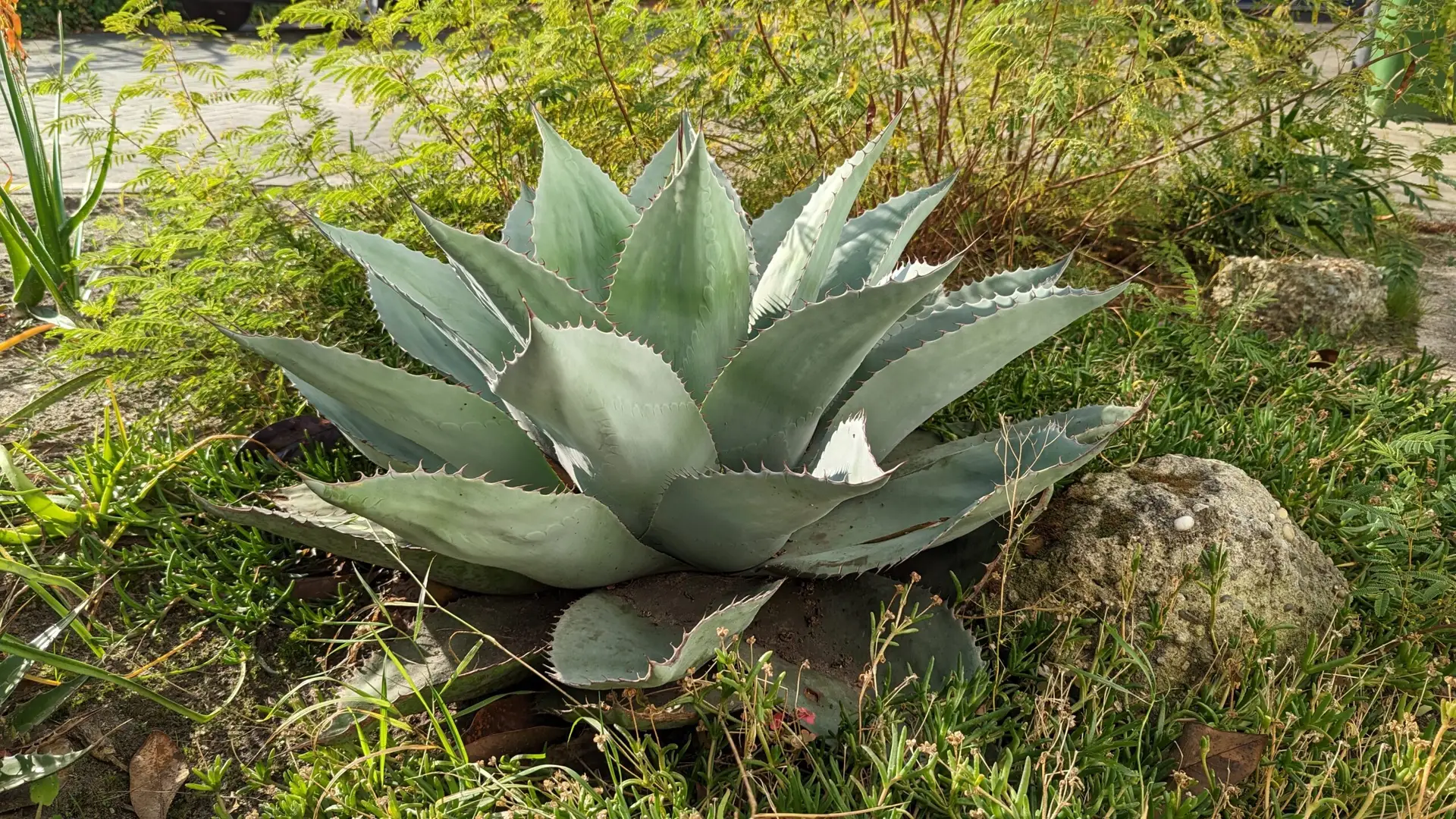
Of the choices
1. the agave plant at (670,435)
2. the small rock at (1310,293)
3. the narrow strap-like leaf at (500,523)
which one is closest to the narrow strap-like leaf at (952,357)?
the agave plant at (670,435)

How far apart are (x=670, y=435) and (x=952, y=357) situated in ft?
1.61

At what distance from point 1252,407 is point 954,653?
145 centimetres

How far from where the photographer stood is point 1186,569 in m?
1.64

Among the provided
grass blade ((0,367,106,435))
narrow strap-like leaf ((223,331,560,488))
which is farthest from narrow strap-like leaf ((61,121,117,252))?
narrow strap-like leaf ((223,331,560,488))

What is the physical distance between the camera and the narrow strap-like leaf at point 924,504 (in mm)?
1553

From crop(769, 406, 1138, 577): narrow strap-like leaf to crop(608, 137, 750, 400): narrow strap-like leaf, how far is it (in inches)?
12.6

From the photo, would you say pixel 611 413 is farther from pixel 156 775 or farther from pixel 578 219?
pixel 156 775

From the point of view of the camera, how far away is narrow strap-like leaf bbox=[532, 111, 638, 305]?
1.66 metres

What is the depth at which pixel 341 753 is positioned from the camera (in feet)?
4.98

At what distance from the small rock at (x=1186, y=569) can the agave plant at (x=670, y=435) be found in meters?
0.20

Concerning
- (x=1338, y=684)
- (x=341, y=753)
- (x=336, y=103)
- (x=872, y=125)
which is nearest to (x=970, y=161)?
(x=872, y=125)

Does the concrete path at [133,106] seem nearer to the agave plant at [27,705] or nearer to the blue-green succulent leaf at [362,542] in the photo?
the blue-green succulent leaf at [362,542]

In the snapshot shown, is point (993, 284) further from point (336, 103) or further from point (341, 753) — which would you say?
point (336, 103)

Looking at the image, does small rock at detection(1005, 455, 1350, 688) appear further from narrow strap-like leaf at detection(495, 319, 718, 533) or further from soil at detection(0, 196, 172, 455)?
soil at detection(0, 196, 172, 455)
